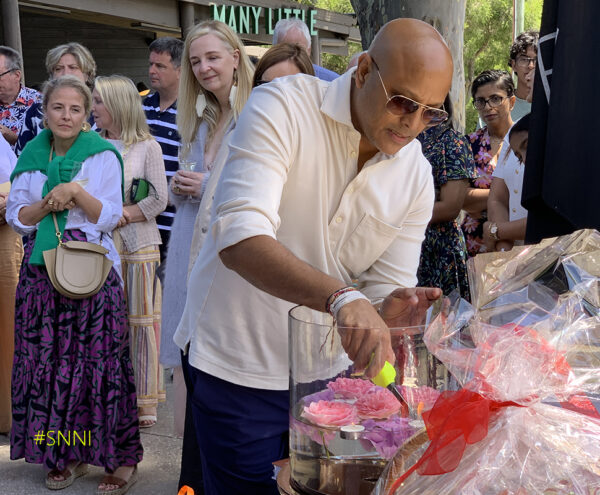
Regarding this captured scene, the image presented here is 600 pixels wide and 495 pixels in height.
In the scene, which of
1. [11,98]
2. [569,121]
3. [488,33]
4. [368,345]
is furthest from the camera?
[488,33]

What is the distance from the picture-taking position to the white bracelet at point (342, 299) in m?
1.31

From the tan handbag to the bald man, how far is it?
6.23 ft

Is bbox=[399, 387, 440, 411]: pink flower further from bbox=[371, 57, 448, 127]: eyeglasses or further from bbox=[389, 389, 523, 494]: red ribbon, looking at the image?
bbox=[371, 57, 448, 127]: eyeglasses

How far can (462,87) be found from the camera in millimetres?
5656

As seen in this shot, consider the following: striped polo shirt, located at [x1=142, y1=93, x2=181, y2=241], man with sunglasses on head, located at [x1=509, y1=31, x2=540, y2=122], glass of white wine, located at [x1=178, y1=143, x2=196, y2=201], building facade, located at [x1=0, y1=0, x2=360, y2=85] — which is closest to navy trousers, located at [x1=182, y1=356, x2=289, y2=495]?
glass of white wine, located at [x1=178, y1=143, x2=196, y2=201]

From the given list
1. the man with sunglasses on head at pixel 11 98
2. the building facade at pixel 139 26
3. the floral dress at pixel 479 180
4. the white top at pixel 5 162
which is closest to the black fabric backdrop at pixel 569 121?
the floral dress at pixel 479 180

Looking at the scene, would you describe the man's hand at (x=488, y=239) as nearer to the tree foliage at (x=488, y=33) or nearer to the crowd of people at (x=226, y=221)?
the crowd of people at (x=226, y=221)

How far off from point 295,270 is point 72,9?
10.1m

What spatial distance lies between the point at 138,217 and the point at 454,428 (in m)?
3.73

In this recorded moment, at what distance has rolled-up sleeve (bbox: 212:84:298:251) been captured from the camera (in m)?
1.55

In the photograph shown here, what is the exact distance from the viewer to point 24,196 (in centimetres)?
406

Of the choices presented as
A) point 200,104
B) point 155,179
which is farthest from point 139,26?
point 200,104

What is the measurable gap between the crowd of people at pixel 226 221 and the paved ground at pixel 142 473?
0.10 metres

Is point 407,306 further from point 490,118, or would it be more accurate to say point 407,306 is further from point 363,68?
point 490,118
